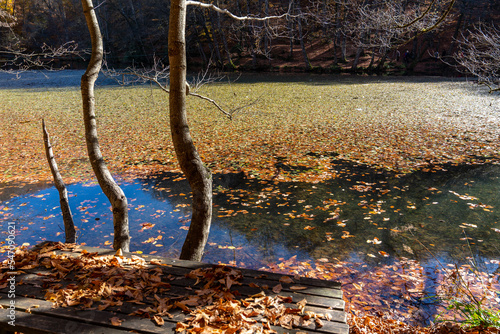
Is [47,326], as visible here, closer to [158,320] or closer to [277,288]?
[158,320]

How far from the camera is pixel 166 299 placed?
2658mm

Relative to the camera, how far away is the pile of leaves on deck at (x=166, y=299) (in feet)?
8.00

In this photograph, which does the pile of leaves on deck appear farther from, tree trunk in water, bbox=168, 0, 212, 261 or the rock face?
tree trunk in water, bbox=168, 0, 212, 261

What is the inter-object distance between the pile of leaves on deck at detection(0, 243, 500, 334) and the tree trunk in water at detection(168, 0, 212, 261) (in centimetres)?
99

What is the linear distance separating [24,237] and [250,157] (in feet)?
18.2

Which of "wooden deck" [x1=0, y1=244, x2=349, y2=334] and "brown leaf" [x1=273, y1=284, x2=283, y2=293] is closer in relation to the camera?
"wooden deck" [x1=0, y1=244, x2=349, y2=334]

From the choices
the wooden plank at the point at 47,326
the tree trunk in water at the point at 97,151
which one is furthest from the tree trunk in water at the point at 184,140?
the wooden plank at the point at 47,326

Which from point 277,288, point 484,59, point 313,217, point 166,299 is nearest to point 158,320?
point 166,299

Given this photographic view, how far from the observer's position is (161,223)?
6.36 meters

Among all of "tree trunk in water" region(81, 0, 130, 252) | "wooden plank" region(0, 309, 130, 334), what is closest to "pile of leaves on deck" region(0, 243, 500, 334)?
"wooden plank" region(0, 309, 130, 334)

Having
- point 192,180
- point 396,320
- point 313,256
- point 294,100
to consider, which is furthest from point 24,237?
point 294,100

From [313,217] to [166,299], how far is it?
4091mm

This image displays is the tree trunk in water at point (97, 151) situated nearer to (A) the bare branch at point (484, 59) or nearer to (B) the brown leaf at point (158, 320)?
(B) the brown leaf at point (158, 320)

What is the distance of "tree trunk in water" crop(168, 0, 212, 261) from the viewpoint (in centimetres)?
355
